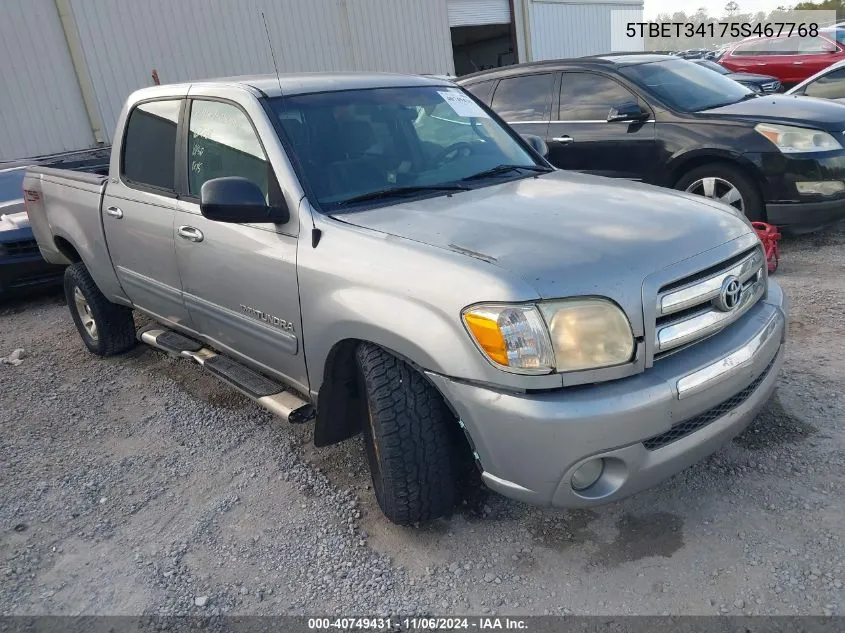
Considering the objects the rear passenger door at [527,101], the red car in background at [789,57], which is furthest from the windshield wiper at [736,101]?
the red car in background at [789,57]

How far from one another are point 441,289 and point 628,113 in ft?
14.3

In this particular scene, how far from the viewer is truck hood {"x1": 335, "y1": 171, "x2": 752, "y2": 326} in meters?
2.17

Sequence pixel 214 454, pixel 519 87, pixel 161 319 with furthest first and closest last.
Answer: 1. pixel 519 87
2. pixel 161 319
3. pixel 214 454

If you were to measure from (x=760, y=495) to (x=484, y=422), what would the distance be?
1309 mm

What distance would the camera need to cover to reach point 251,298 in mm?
3057

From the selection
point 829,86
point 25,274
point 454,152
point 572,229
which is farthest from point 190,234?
point 829,86

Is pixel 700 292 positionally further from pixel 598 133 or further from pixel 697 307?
pixel 598 133

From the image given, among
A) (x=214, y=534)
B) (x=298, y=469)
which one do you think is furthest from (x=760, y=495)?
(x=214, y=534)

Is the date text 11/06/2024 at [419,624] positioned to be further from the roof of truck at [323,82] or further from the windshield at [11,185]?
the windshield at [11,185]

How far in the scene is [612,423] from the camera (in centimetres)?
208

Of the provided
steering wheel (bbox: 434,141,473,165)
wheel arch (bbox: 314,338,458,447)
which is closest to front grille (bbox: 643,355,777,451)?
wheel arch (bbox: 314,338,458,447)

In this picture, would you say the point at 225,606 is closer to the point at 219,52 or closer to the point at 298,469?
the point at 298,469

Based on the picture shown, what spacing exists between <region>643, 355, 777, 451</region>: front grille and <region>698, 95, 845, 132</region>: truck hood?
379 centimetres

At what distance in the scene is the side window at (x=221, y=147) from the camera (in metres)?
3.09
